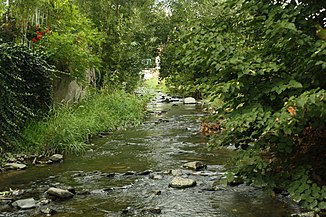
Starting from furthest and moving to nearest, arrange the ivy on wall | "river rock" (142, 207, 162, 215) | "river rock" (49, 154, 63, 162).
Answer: "river rock" (49, 154, 63, 162) → the ivy on wall → "river rock" (142, 207, 162, 215)

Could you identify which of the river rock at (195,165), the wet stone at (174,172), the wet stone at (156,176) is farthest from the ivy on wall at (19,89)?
the river rock at (195,165)

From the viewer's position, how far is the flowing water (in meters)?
4.75

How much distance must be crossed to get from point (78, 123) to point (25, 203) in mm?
4455

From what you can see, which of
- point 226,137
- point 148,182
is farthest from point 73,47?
point 226,137

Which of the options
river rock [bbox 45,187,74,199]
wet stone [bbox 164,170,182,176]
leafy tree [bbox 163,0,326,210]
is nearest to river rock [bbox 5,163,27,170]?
river rock [bbox 45,187,74,199]

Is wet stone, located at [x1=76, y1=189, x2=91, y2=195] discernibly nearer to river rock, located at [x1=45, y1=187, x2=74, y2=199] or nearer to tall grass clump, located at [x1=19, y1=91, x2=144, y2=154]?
river rock, located at [x1=45, y1=187, x2=74, y2=199]

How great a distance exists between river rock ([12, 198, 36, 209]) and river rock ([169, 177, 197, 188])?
6.05 feet

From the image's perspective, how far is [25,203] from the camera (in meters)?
5.04

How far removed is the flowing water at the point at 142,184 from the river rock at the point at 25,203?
0.36 ft

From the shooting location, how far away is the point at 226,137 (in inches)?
148

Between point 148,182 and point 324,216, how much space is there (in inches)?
114

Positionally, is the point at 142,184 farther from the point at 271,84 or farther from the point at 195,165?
the point at 271,84

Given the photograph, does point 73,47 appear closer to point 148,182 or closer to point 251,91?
point 148,182

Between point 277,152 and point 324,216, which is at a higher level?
point 277,152
